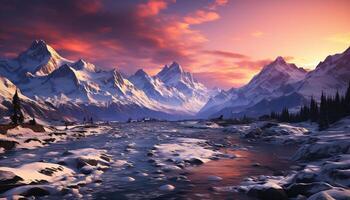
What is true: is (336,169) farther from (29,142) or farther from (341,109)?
(341,109)

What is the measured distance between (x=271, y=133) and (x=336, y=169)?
7692 cm

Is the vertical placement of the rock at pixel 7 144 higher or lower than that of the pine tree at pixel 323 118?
lower

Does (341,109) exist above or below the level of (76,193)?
above

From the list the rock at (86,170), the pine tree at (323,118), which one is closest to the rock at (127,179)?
the rock at (86,170)

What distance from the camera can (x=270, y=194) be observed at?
25.1 metres

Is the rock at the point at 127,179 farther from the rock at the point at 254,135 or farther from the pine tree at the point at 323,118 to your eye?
the pine tree at the point at 323,118

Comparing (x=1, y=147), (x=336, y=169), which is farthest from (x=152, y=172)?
(x=1, y=147)

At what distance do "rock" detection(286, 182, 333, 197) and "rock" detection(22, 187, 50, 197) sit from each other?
18.4 metres

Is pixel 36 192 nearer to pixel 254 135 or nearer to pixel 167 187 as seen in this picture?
pixel 167 187

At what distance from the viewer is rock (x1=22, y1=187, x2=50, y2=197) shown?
24656mm

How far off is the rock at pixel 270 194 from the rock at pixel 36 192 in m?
15.9

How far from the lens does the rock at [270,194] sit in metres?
24.9

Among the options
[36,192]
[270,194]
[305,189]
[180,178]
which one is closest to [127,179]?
[180,178]

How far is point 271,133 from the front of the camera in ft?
340
